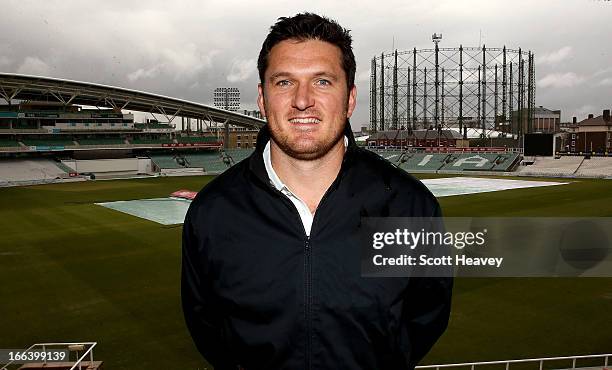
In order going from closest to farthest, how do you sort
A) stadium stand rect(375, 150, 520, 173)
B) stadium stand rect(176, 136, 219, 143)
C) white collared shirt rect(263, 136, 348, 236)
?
white collared shirt rect(263, 136, 348, 236) → stadium stand rect(375, 150, 520, 173) → stadium stand rect(176, 136, 219, 143)

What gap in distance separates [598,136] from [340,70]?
111044 mm

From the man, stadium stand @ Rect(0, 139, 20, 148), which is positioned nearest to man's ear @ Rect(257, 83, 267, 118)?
the man

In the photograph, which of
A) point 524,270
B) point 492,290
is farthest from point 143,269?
point 524,270

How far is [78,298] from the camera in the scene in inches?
→ 627

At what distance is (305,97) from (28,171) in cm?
6989

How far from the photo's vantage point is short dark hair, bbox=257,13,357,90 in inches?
101

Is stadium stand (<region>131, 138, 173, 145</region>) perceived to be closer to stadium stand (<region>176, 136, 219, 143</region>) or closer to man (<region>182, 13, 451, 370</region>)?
stadium stand (<region>176, 136, 219, 143</region>)

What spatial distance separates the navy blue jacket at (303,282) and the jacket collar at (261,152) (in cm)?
1

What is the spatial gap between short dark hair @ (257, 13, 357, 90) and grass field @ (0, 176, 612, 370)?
9.99 m

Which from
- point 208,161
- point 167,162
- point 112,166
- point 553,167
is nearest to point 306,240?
point 553,167

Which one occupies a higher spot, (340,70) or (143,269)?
(340,70)

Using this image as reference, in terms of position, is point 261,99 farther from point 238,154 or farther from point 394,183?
point 238,154

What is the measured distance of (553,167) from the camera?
62.7m

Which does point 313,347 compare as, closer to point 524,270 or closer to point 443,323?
point 443,323
